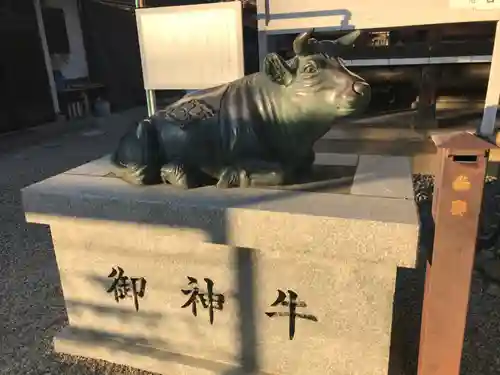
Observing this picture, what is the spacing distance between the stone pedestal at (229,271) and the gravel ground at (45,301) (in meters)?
0.19

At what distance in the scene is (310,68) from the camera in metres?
1.70

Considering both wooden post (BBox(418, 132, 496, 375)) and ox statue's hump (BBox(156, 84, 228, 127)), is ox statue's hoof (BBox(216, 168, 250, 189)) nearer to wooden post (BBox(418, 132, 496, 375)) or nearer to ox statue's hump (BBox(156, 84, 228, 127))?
ox statue's hump (BBox(156, 84, 228, 127))

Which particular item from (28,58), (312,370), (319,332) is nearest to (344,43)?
(319,332)

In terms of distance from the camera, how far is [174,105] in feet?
6.89

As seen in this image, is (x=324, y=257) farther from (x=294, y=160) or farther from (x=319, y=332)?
(x=294, y=160)

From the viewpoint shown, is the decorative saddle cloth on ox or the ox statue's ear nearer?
the ox statue's ear

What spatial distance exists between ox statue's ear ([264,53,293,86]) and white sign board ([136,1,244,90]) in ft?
8.88

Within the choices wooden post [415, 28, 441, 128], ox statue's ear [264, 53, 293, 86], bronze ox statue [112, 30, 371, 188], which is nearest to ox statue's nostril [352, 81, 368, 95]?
bronze ox statue [112, 30, 371, 188]

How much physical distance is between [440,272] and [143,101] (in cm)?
1191

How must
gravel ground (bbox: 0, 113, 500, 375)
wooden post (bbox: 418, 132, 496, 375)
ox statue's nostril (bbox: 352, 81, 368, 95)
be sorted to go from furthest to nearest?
gravel ground (bbox: 0, 113, 500, 375), ox statue's nostril (bbox: 352, 81, 368, 95), wooden post (bbox: 418, 132, 496, 375)

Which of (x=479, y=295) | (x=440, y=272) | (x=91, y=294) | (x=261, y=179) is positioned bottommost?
(x=479, y=295)

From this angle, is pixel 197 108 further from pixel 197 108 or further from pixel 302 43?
pixel 302 43

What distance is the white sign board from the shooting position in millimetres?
4320

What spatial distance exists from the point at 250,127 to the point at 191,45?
9.88ft
